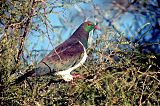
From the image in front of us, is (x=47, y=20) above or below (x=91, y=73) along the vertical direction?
above

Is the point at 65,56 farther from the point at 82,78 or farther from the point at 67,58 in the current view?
the point at 82,78

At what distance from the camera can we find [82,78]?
149cm

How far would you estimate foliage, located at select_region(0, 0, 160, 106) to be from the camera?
4.59ft

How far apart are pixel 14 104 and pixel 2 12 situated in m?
0.28

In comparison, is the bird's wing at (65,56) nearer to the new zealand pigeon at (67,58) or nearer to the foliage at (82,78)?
the new zealand pigeon at (67,58)

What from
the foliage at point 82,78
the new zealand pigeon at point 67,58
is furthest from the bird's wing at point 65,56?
the foliage at point 82,78

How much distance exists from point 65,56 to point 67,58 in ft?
0.11

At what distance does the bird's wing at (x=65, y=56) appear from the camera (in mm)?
1903

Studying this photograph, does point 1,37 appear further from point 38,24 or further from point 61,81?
point 61,81

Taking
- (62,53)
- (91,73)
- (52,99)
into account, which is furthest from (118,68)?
(62,53)

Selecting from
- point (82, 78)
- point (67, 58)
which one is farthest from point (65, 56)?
point (82, 78)

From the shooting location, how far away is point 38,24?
4.99 ft

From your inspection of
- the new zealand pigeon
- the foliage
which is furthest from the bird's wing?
the foliage

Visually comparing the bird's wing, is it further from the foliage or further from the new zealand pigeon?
the foliage
